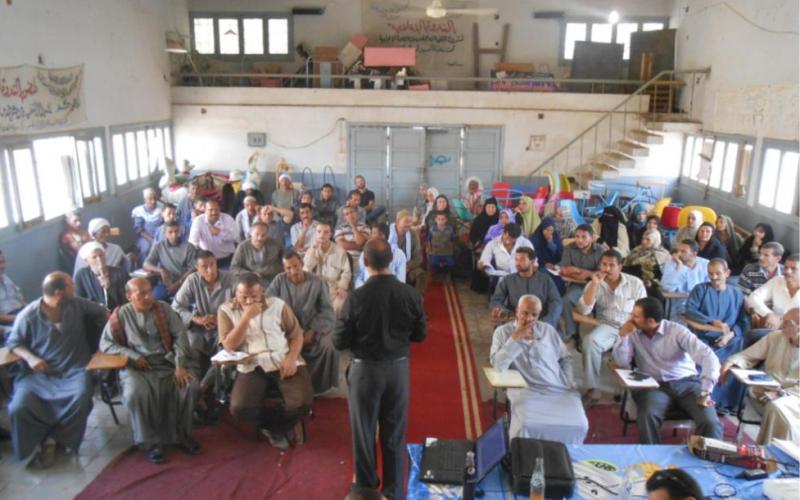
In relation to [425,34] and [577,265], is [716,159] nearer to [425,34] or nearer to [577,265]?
[577,265]

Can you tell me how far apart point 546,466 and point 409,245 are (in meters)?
4.88

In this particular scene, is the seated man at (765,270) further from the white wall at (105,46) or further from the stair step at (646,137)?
the white wall at (105,46)

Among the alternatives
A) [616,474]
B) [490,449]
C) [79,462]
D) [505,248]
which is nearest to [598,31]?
[505,248]

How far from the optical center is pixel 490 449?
131 inches

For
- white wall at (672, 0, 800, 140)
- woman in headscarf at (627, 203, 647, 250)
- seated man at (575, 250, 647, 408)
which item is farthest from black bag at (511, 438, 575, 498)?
white wall at (672, 0, 800, 140)

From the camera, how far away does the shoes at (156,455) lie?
4.82 m

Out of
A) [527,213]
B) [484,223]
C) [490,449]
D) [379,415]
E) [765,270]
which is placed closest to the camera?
[490,449]

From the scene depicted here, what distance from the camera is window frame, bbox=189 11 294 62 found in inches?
562

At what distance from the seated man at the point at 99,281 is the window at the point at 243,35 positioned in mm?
9516

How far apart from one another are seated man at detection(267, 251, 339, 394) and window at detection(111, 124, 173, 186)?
19.4 ft

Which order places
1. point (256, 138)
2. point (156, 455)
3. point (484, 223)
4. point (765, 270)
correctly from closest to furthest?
point (156, 455) < point (765, 270) < point (484, 223) < point (256, 138)

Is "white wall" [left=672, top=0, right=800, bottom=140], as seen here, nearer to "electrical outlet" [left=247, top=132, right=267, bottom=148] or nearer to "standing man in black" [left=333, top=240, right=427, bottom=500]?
"standing man in black" [left=333, top=240, right=427, bottom=500]

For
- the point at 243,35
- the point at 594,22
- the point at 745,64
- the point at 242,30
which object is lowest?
the point at 745,64

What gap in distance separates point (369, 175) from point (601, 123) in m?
5.11
